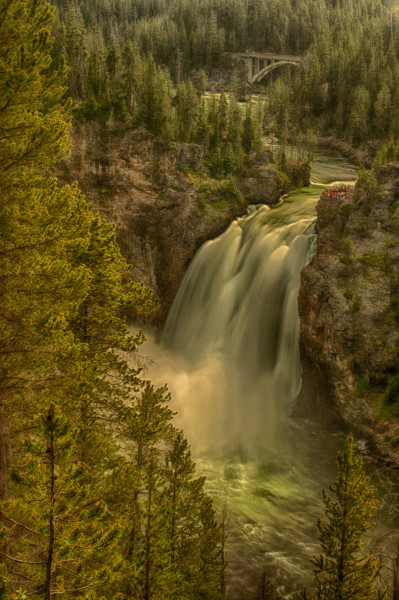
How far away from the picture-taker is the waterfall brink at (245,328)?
26125 millimetres

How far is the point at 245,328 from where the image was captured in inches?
1233

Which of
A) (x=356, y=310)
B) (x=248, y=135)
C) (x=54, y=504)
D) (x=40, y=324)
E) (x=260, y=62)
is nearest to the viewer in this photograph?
(x=54, y=504)

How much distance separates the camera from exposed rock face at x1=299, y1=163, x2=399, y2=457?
23.8m

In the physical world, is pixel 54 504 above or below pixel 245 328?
above

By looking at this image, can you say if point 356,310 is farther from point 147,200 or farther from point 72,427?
point 147,200

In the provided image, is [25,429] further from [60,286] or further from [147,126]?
[147,126]

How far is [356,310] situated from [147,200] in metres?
23.7

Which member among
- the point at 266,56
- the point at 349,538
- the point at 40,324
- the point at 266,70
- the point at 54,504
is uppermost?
the point at 266,56

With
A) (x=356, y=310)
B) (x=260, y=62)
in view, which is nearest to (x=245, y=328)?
(x=356, y=310)

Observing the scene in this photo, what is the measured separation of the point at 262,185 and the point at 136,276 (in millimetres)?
17374

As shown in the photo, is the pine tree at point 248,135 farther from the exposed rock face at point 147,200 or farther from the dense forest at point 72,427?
the dense forest at point 72,427

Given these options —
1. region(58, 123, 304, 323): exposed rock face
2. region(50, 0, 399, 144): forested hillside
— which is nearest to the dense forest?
region(50, 0, 399, 144): forested hillside


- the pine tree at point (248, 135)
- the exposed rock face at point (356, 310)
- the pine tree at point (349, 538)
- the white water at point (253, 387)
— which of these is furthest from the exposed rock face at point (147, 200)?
the pine tree at point (349, 538)

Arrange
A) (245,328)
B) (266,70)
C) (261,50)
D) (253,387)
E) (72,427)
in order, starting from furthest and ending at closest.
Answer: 1. (261,50)
2. (266,70)
3. (245,328)
4. (253,387)
5. (72,427)
